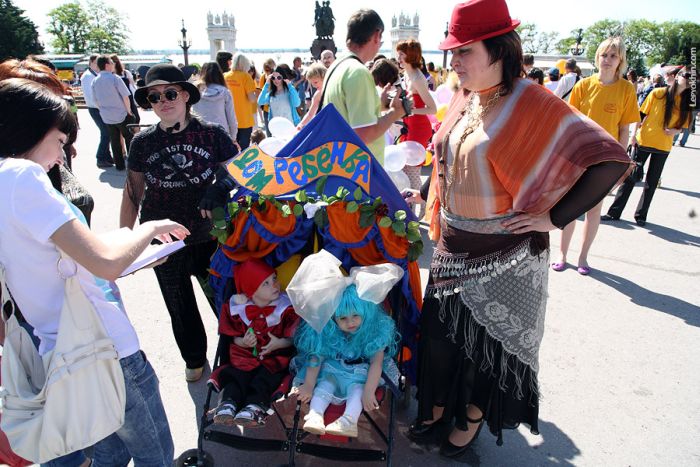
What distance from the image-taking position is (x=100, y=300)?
1545 millimetres

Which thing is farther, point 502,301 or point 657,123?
point 657,123

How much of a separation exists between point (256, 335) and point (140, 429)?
772 mm

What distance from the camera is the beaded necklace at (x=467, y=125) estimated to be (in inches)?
76.7

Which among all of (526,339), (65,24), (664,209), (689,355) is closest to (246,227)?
(526,339)

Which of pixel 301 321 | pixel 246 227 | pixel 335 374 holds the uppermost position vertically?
pixel 246 227

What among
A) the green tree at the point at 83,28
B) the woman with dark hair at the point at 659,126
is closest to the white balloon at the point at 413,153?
the woman with dark hair at the point at 659,126

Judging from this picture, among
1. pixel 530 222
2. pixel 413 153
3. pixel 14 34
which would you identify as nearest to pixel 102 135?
pixel 413 153

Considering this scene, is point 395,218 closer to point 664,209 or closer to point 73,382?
point 73,382

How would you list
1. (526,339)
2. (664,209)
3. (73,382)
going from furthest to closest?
(664,209) < (526,339) < (73,382)

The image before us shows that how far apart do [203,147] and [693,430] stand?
126 inches

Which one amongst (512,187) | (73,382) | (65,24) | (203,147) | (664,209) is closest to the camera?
(73,382)

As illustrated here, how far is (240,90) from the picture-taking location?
7.13m

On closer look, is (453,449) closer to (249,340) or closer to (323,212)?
(249,340)

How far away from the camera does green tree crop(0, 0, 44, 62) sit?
34.9 metres
